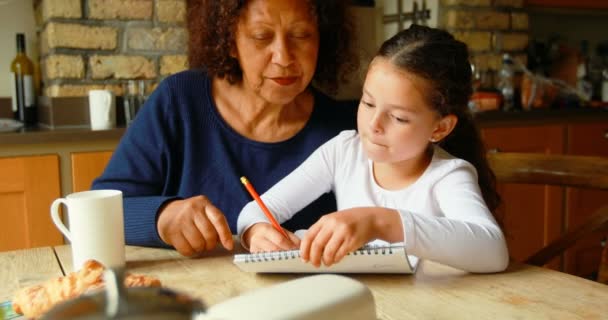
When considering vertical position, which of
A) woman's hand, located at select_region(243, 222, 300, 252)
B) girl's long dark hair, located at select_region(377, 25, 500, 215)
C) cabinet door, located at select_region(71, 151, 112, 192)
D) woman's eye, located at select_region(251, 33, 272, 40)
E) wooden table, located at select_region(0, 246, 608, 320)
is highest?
woman's eye, located at select_region(251, 33, 272, 40)

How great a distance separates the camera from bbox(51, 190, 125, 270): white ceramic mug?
0.78 metres

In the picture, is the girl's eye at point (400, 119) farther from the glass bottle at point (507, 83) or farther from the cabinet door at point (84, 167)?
the glass bottle at point (507, 83)

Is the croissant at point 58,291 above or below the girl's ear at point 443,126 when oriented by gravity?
below

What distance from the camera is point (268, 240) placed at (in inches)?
33.1

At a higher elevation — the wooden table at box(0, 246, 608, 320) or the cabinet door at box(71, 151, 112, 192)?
the wooden table at box(0, 246, 608, 320)

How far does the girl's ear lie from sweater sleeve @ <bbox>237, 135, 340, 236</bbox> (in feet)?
0.71

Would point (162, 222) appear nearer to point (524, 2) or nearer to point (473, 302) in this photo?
point (473, 302)

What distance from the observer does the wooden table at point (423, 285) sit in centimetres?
64

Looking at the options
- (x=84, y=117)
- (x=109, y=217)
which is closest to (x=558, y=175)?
(x=109, y=217)

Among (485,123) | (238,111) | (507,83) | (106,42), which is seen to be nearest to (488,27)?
(507,83)

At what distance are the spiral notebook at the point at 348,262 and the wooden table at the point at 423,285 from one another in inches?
0.6

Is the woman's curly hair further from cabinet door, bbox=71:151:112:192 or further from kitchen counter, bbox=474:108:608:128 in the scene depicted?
kitchen counter, bbox=474:108:608:128

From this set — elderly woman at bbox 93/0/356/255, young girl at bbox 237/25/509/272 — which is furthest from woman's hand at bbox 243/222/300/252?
elderly woman at bbox 93/0/356/255

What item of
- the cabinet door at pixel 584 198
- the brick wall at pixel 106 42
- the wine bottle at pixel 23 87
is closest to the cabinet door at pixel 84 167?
the brick wall at pixel 106 42
